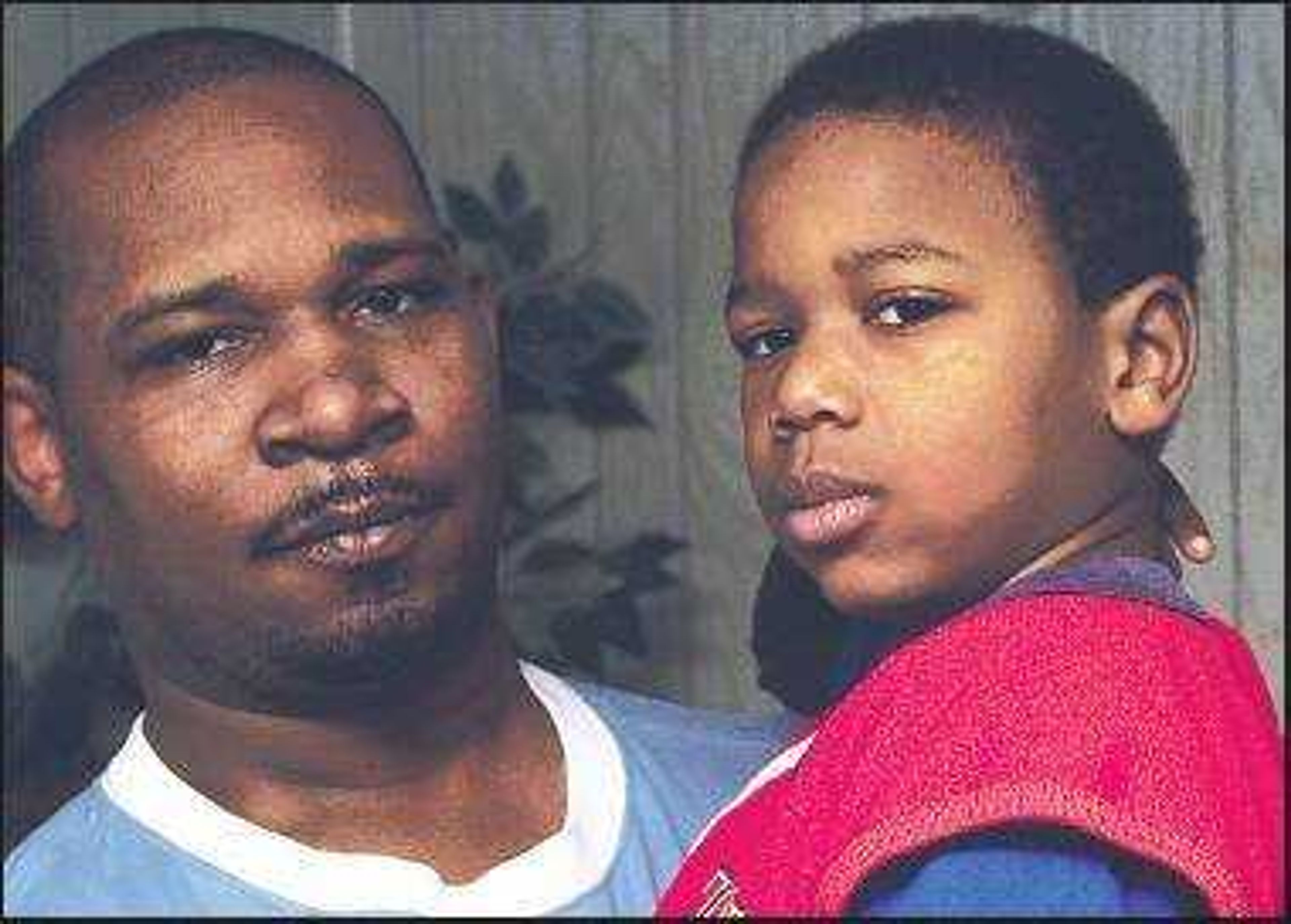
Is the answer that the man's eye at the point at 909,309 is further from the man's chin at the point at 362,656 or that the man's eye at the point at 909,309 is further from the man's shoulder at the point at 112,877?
the man's shoulder at the point at 112,877

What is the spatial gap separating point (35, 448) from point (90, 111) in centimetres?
21

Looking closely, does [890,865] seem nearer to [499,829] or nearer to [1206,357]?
[499,829]

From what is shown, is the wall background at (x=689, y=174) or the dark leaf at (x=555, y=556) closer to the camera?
the wall background at (x=689, y=174)

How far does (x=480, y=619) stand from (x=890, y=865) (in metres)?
0.44

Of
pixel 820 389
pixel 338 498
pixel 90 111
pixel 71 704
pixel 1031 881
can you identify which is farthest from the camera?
pixel 71 704

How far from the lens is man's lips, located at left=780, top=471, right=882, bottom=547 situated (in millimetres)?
1394

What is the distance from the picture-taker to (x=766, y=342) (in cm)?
146

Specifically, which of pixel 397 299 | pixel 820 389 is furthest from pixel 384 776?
pixel 820 389

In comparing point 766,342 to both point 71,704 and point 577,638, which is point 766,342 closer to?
point 577,638

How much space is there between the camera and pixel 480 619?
1.60m

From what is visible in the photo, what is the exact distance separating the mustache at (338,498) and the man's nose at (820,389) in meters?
0.23

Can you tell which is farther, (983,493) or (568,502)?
(568,502)

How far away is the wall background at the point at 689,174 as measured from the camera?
2.58 metres

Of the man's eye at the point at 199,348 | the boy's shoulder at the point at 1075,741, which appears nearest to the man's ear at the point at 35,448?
the man's eye at the point at 199,348
